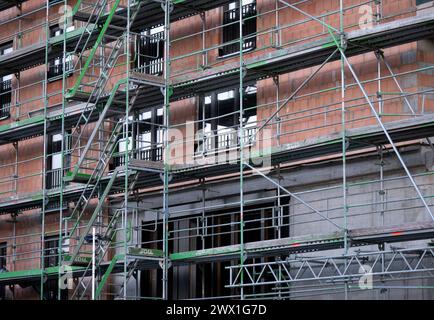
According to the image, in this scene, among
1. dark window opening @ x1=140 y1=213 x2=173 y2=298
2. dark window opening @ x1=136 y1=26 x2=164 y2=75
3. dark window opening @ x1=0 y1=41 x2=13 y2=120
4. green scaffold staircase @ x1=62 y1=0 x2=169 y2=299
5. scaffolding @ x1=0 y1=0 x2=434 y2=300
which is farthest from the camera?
dark window opening @ x1=0 y1=41 x2=13 y2=120

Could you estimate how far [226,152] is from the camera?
28.0 meters

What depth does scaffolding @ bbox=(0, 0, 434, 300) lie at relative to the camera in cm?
2386

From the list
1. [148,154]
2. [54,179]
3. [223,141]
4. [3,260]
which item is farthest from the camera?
[3,260]

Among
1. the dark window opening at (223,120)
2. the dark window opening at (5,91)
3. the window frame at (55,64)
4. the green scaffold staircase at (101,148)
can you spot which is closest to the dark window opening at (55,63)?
the window frame at (55,64)

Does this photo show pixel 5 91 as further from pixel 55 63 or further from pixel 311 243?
pixel 311 243

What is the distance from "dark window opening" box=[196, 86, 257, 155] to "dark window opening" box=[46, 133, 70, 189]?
18.0ft

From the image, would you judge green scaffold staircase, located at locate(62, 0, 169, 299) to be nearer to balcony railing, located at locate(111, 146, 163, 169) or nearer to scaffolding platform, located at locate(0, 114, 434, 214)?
scaffolding platform, located at locate(0, 114, 434, 214)

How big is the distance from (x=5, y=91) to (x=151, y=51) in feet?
24.0

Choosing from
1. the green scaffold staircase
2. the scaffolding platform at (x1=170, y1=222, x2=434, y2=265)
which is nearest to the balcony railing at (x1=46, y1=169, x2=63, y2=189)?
the green scaffold staircase

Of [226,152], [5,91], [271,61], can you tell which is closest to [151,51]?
[226,152]

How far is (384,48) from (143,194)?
875 cm
